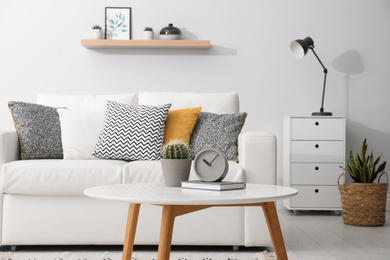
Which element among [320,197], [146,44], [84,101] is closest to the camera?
[84,101]

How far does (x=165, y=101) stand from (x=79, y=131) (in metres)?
0.58

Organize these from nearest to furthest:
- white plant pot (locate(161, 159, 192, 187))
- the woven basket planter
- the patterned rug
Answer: white plant pot (locate(161, 159, 192, 187)) < the patterned rug < the woven basket planter

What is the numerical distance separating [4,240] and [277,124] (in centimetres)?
236

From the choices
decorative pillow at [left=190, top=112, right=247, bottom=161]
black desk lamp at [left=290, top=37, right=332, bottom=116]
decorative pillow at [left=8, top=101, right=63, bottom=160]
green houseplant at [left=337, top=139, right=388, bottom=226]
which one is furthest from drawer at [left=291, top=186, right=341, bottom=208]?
decorative pillow at [left=8, top=101, right=63, bottom=160]

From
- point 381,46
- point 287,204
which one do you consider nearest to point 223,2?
point 381,46

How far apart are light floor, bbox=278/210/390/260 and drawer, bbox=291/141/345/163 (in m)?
0.44

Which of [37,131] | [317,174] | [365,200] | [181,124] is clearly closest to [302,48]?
[317,174]

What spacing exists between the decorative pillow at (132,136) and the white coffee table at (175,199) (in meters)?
1.05

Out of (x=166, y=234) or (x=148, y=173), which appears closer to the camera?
(x=166, y=234)

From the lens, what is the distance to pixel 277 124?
3.88 meters

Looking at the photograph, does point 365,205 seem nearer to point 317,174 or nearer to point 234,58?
point 317,174

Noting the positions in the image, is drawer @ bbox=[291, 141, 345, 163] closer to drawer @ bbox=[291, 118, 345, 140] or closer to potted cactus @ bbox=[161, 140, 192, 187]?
drawer @ bbox=[291, 118, 345, 140]

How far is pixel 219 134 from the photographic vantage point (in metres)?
2.68

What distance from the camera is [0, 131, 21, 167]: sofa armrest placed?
8.00ft
